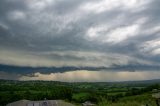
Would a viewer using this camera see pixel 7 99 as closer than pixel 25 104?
No

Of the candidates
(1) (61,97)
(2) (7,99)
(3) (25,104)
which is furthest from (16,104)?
→ (1) (61,97)

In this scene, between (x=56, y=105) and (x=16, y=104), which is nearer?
(x=56, y=105)

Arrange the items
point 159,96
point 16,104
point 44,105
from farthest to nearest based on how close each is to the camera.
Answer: point 16,104, point 44,105, point 159,96

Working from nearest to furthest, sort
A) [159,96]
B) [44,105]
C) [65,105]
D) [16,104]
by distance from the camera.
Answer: [159,96], [44,105], [65,105], [16,104]

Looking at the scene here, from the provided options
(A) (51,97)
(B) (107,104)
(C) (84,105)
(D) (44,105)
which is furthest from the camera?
(A) (51,97)

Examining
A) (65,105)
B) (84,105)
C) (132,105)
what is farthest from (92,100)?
(132,105)

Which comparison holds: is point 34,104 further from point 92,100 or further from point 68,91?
point 68,91

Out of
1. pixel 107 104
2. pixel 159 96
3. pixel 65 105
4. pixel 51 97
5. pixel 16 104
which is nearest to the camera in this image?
pixel 159 96

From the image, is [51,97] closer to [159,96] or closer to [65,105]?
[65,105]
